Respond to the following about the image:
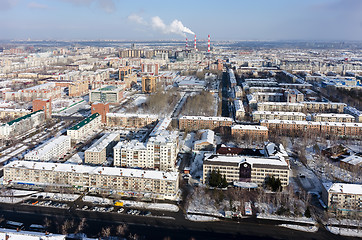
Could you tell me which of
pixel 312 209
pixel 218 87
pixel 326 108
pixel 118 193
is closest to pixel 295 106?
pixel 326 108

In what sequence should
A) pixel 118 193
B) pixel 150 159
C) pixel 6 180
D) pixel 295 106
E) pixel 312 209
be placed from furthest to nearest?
1. pixel 295 106
2. pixel 150 159
3. pixel 6 180
4. pixel 118 193
5. pixel 312 209

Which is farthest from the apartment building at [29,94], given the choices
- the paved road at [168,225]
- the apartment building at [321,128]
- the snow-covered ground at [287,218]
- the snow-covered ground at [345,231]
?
the snow-covered ground at [345,231]

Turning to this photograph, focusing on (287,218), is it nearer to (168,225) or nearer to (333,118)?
(168,225)

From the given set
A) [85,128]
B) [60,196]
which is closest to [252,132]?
[85,128]

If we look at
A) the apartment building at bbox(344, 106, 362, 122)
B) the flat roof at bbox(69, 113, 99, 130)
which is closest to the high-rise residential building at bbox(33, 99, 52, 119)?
the flat roof at bbox(69, 113, 99, 130)

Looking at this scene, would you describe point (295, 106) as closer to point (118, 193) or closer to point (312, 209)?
point (312, 209)

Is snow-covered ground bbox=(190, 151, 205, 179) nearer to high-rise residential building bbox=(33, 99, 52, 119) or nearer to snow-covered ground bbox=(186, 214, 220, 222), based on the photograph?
snow-covered ground bbox=(186, 214, 220, 222)
